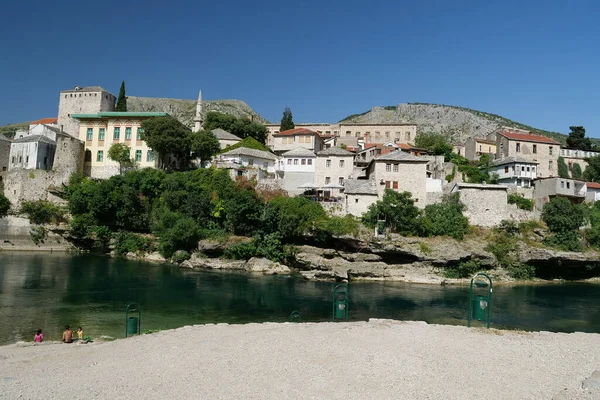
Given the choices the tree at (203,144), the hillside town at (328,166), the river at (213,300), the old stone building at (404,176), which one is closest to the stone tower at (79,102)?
the hillside town at (328,166)

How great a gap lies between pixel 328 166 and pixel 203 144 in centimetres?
1539

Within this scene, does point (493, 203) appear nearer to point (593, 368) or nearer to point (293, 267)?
point (293, 267)

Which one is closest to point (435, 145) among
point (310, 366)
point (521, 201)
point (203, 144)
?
point (521, 201)

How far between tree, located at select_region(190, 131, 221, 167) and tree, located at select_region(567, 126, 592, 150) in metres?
52.7

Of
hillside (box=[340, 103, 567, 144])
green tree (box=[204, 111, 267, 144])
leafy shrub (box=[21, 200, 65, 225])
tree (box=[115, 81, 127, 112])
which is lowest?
leafy shrub (box=[21, 200, 65, 225])

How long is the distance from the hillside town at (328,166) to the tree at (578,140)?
12.6ft

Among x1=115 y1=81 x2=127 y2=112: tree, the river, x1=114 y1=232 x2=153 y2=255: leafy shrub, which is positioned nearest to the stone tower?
x1=115 y1=81 x2=127 y2=112: tree

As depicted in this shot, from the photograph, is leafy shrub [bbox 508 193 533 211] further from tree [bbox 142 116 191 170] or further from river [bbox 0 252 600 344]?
tree [bbox 142 116 191 170]

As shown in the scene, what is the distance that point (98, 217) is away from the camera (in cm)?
4750

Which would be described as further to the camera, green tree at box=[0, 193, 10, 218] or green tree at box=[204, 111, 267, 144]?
green tree at box=[204, 111, 267, 144]

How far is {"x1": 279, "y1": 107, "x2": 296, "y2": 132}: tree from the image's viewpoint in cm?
7181

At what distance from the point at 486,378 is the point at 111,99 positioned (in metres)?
68.5

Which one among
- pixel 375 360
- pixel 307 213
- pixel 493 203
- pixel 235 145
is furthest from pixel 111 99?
pixel 375 360

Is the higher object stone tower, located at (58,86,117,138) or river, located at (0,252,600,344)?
stone tower, located at (58,86,117,138)
